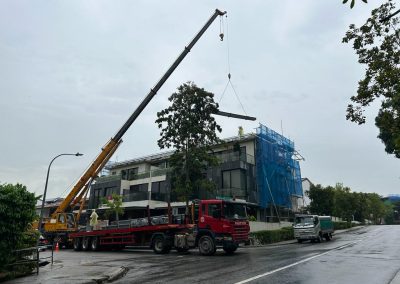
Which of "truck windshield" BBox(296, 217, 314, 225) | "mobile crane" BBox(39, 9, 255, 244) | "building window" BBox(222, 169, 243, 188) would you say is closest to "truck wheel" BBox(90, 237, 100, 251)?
"mobile crane" BBox(39, 9, 255, 244)

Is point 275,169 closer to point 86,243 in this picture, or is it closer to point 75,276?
point 86,243

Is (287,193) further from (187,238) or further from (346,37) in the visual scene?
(346,37)

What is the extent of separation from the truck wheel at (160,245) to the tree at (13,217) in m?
10.1

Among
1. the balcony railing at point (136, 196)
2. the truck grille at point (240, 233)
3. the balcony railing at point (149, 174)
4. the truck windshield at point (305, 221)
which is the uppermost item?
the balcony railing at point (149, 174)

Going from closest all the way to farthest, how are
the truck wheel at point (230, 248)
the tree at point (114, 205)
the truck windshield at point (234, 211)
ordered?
the truck wheel at point (230, 248), the truck windshield at point (234, 211), the tree at point (114, 205)

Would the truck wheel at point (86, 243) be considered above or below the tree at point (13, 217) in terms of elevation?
below

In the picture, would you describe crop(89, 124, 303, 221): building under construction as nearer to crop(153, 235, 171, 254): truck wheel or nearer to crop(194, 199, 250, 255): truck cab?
crop(153, 235, 171, 254): truck wheel

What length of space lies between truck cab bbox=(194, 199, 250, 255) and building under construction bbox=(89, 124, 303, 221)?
14.5 m

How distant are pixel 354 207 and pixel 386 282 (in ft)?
Answer: 180

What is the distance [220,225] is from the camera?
1905cm

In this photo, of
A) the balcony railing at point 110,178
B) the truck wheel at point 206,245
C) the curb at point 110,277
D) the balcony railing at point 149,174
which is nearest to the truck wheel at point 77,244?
the truck wheel at point 206,245

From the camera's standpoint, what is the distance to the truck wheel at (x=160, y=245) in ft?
70.0

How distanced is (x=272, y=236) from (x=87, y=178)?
1581 cm

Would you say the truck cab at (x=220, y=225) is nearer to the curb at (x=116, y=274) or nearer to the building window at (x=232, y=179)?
the curb at (x=116, y=274)
